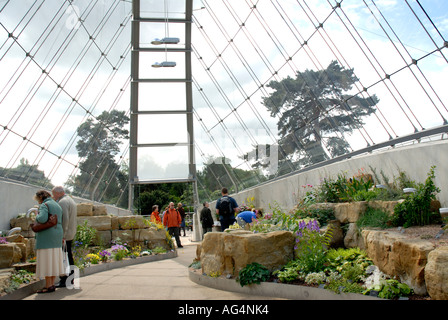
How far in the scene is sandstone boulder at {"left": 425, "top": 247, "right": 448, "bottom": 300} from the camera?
3904 mm

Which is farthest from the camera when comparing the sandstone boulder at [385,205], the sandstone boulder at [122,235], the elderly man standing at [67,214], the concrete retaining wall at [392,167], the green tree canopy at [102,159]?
the green tree canopy at [102,159]

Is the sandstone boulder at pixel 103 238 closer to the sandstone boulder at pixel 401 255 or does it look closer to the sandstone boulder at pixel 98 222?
the sandstone boulder at pixel 98 222

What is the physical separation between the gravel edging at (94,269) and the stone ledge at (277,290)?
231cm

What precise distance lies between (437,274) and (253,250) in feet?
8.81

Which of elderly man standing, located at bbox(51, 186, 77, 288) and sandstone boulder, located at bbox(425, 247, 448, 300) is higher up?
elderly man standing, located at bbox(51, 186, 77, 288)

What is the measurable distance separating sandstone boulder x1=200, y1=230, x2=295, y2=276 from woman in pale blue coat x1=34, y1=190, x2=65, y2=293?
86.3 inches

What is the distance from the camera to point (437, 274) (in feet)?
13.0

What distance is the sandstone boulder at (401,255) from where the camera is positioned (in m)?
4.35

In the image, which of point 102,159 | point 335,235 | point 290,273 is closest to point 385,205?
point 335,235

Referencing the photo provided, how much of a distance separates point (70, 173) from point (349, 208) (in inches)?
448

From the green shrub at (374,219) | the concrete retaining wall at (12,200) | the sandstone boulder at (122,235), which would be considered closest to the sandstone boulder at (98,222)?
the sandstone boulder at (122,235)

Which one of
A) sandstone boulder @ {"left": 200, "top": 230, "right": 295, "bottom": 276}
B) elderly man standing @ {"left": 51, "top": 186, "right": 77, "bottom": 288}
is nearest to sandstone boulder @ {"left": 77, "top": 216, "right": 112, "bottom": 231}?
elderly man standing @ {"left": 51, "top": 186, "right": 77, "bottom": 288}

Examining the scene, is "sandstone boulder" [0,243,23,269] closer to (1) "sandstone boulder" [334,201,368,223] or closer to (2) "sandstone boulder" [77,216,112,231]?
(2) "sandstone boulder" [77,216,112,231]
